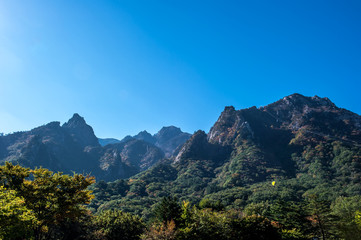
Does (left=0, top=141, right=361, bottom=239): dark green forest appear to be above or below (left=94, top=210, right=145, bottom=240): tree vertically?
above

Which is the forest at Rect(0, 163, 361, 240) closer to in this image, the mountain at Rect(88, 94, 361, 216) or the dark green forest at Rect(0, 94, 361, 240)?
the dark green forest at Rect(0, 94, 361, 240)

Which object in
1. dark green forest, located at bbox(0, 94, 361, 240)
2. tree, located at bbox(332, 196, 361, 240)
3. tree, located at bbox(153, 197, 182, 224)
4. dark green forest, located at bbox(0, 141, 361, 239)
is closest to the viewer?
dark green forest, located at bbox(0, 141, 361, 239)

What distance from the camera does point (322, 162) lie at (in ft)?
415

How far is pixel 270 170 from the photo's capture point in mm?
137000

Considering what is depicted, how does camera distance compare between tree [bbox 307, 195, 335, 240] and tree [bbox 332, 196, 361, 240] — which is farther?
tree [bbox 307, 195, 335, 240]

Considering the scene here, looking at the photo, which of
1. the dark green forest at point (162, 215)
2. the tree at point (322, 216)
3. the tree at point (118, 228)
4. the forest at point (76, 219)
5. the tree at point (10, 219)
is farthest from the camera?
the tree at point (322, 216)

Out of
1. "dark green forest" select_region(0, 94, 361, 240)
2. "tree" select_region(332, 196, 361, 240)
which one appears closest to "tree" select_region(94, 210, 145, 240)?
"dark green forest" select_region(0, 94, 361, 240)

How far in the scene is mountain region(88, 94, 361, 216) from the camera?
9400 cm

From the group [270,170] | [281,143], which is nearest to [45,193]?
[270,170]

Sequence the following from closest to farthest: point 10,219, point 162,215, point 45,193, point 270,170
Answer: point 10,219
point 45,193
point 162,215
point 270,170

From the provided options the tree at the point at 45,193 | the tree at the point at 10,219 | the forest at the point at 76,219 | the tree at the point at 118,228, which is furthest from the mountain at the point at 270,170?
the tree at the point at 10,219

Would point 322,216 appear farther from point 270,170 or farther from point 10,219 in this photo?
point 270,170

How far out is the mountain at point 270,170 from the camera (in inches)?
3701

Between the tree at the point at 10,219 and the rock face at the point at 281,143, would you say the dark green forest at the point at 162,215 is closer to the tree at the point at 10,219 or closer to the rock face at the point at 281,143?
the tree at the point at 10,219
